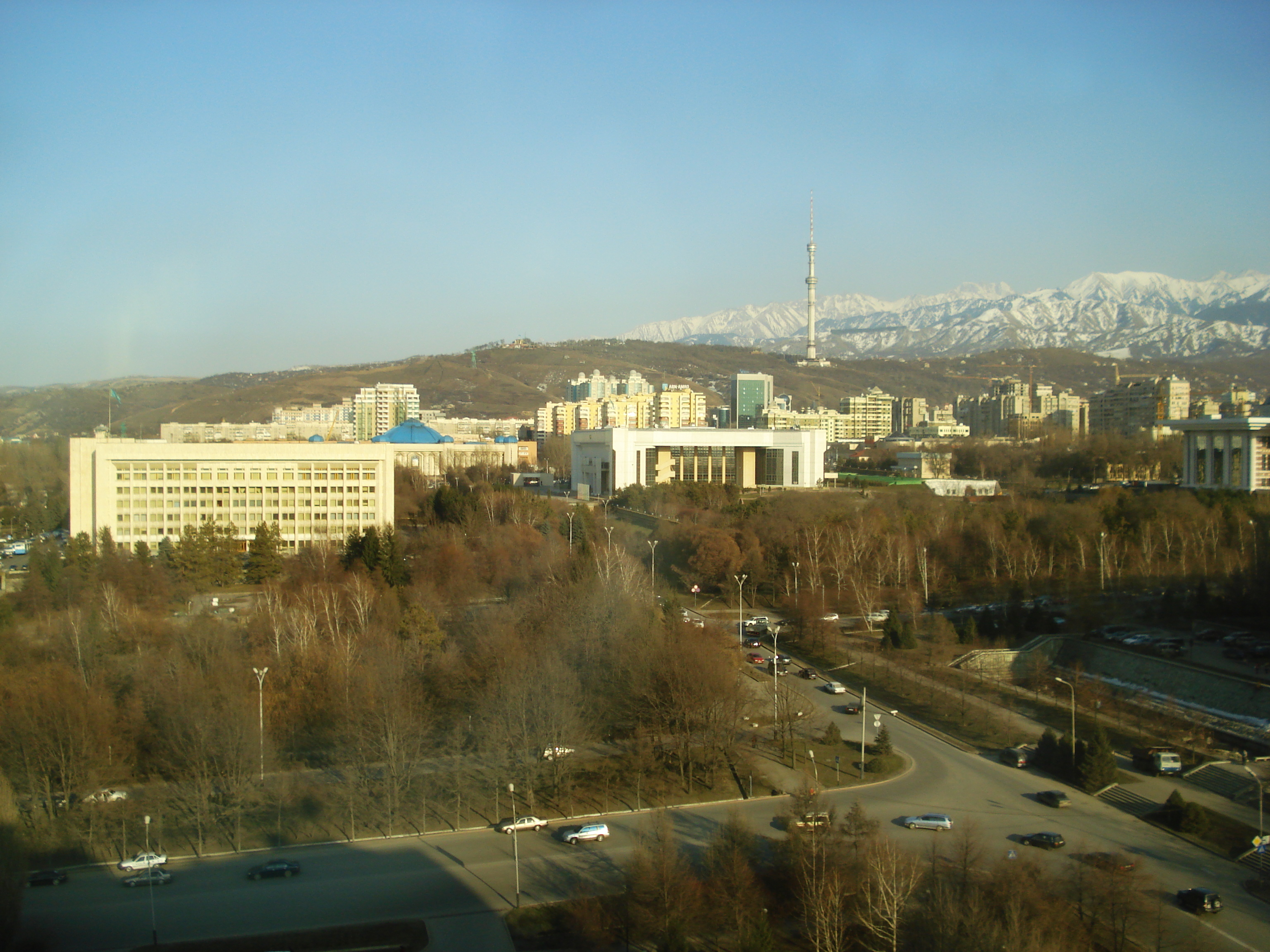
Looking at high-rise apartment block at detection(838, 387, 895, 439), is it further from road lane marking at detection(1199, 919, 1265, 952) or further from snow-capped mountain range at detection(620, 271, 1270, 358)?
snow-capped mountain range at detection(620, 271, 1270, 358)

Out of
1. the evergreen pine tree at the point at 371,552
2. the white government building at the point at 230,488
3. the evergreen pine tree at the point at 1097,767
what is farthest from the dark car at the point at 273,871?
the white government building at the point at 230,488

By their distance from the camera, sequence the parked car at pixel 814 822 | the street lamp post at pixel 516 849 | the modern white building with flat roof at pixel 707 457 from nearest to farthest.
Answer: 1. the parked car at pixel 814 822
2. the street lamp post at pixel 516 849
3. the modern white building with flat roof at pixel 707 457

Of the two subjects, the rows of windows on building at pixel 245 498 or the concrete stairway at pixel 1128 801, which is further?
the rows of windows on building at pixel 245 498

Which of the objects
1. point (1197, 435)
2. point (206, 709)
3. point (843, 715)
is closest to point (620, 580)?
point (843, 715)

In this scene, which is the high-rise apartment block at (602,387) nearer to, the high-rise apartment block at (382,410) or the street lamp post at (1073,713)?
the high-rise apartment block at (382,410)

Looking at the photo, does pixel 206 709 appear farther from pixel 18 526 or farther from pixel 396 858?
pixel 18 526

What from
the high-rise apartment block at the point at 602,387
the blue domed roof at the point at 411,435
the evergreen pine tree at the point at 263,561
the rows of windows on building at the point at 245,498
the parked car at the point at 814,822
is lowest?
the parked car at the point at 814,822

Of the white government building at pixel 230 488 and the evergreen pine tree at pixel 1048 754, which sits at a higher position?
the white government building at pixel 230 488

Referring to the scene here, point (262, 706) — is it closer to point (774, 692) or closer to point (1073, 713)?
point (774, 692)
